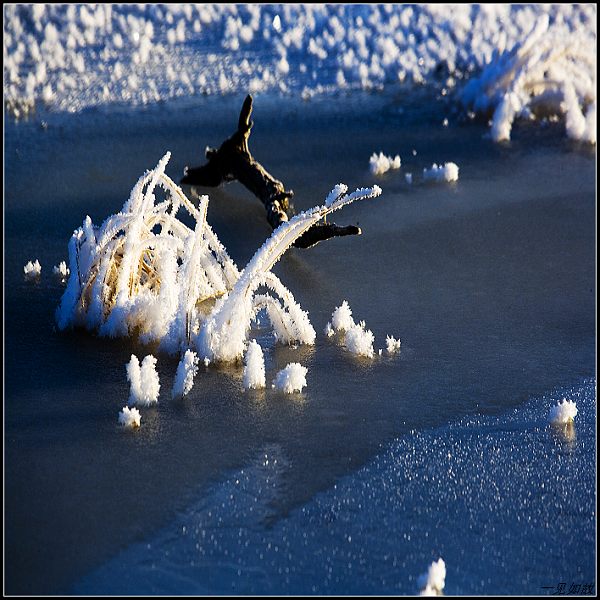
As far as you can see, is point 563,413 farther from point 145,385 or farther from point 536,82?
point 536,82

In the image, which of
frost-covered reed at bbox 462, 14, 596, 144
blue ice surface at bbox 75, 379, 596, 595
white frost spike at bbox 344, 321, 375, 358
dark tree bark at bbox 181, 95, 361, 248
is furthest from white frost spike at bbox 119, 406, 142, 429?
frost-covered reed at bbox 462, 14, 596, 144

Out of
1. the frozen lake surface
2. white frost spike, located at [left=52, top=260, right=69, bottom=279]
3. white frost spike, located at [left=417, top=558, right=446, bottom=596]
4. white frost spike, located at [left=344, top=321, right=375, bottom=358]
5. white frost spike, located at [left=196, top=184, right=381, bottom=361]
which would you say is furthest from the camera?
white frost spike, located at [left=52, top=260, right=69, bottom=279]

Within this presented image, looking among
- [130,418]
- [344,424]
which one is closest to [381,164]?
[344,424]

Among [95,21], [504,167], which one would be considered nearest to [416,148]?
[504,167]

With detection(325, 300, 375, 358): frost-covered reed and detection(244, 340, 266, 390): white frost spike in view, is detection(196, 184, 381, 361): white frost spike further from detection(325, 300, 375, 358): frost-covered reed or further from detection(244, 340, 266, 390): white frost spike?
detection(325, 300, 375, 358): frost-covered reed

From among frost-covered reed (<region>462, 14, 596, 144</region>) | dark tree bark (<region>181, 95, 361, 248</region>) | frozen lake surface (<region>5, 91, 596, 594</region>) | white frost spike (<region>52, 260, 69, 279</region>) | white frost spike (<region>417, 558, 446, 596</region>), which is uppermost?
frost-covered reed (<region>462, 14, 596, 144</region>)

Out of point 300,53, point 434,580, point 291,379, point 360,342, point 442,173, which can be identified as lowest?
point 434,580

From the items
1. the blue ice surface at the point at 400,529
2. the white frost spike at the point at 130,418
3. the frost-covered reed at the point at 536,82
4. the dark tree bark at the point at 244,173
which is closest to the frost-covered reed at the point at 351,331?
the blue ice surface at the point at 400,529
